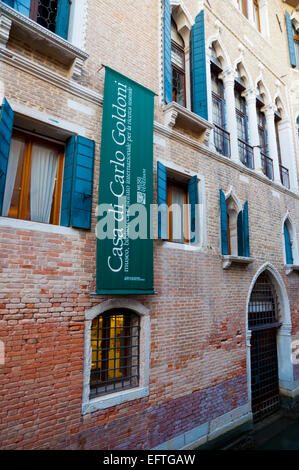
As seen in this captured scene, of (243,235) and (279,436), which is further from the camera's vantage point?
(243,235)

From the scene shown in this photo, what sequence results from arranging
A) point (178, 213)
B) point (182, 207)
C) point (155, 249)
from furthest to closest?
→ point (182, 207), point (178, 213), point (155, 249)

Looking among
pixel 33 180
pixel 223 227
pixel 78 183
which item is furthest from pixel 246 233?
pixel 33 180

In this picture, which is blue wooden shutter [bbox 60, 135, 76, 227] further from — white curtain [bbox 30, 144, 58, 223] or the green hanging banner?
the green hanging banner

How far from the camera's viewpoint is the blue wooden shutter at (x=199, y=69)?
259 inches

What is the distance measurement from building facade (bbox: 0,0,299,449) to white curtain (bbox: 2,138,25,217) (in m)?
0.02

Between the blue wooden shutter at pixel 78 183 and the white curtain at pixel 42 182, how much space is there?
0.21 meters

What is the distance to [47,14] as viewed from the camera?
4.78 m

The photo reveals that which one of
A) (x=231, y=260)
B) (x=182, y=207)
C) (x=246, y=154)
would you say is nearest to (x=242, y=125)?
(x=246, y=154)

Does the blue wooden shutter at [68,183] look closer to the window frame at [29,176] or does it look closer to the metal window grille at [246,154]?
the window frame at [29,176]

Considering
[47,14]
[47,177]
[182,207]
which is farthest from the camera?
[182,207]

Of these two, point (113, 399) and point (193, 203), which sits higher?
point (193, 203)

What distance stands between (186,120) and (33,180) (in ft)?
11.5

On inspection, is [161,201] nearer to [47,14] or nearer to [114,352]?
[114,352]

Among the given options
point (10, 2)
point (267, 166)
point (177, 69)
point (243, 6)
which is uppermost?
point (243, 6)
